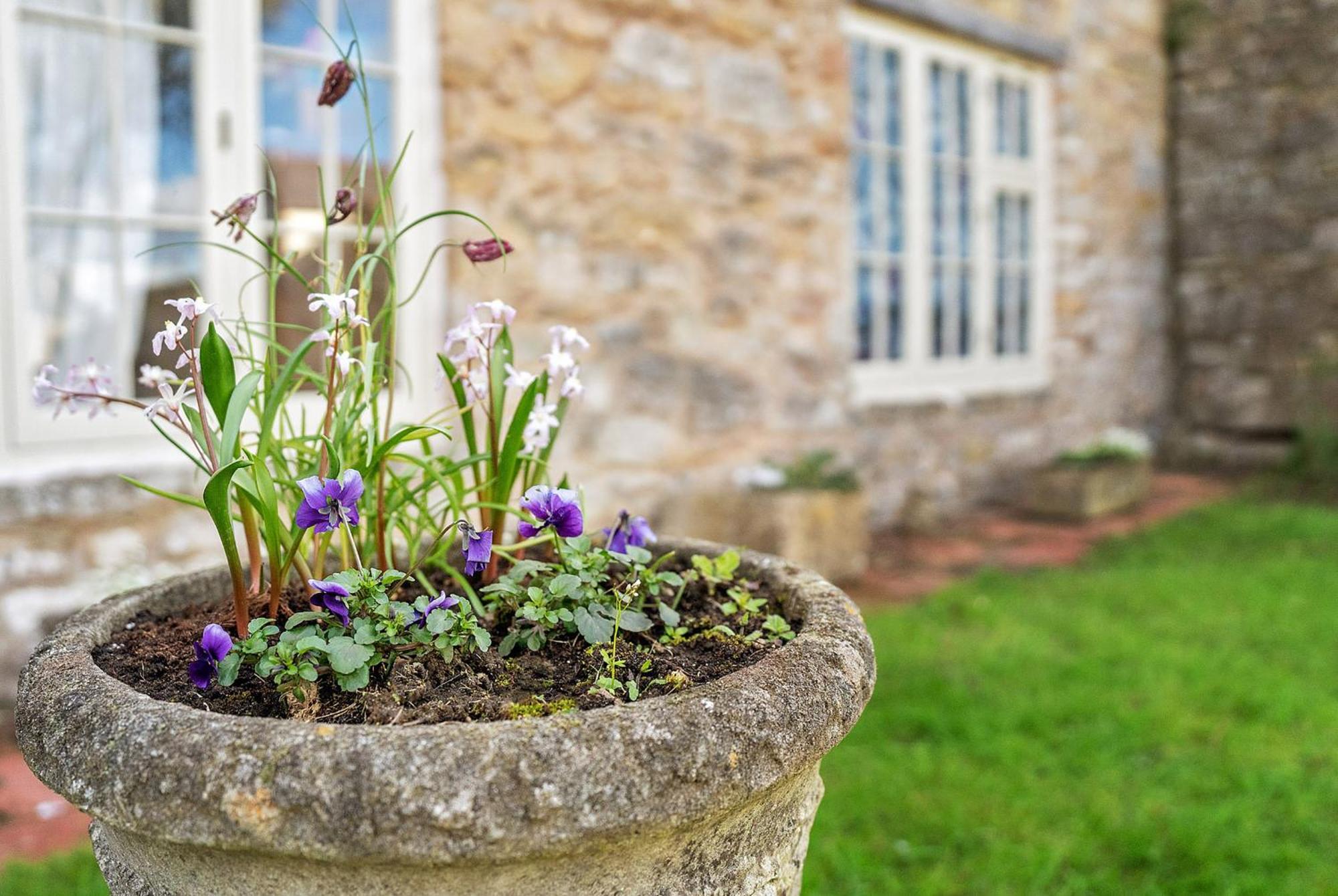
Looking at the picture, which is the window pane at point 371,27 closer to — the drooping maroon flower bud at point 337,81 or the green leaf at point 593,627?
the drooping maroon flower bud at point 337,81

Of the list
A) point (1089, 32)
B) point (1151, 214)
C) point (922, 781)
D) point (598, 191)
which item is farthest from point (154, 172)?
point (1151, 214)

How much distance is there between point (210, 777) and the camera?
89 cm

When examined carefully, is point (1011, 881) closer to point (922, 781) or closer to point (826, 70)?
point (922, 781)

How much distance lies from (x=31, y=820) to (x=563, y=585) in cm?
196

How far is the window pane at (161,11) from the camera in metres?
3.21

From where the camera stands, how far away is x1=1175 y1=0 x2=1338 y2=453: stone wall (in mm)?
6773

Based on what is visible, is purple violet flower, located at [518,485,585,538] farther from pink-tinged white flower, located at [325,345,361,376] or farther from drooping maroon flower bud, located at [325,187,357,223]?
drooping maroon flower bud, located at [325,187,357,223]

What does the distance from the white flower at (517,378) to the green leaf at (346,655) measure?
45cm

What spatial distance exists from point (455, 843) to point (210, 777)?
8.3 inches

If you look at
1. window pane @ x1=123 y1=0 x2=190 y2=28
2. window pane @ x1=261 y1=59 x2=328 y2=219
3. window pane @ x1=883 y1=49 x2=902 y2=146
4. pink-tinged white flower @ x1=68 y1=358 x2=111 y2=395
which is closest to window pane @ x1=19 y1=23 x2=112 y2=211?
window pane @ x1=123 y1=0 x2=190 y2=28

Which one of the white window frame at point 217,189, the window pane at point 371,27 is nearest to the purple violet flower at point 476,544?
the white window frame at point 217,189

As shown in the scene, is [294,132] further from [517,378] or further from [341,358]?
[341,358]

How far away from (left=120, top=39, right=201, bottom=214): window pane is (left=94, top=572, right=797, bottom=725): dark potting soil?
2.33m

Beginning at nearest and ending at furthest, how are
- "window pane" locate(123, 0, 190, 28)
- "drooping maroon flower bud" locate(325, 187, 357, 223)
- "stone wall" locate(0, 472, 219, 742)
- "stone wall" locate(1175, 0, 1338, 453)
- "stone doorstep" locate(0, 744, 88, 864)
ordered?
"drooping maroon flower bud" locate(325, 187, 357, 223)
"stone doorstep" locate(0, 744, 88, 864)
"stone wall" locate(0, 472, 219, 742)
"window pane" locate(123, 0, 190, 28)
"stone wall" locate(1175, 0, 1338, 453)
